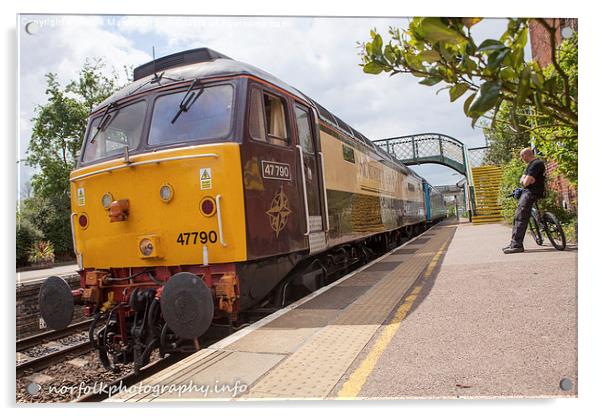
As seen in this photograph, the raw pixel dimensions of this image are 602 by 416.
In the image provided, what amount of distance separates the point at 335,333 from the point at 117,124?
2.64 meters

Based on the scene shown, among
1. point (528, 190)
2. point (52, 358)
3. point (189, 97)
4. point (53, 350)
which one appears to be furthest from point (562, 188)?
point (53, 350)

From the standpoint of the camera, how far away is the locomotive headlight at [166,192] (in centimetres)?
336

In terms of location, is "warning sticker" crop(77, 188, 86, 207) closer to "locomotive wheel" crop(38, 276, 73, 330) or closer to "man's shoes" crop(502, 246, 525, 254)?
"locomotive wheel" crop(38, 276, 73, 330)

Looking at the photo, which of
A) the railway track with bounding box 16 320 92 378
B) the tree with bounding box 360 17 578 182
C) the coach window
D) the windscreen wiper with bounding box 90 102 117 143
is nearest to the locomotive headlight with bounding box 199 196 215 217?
the coach window

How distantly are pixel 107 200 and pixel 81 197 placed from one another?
0.33m

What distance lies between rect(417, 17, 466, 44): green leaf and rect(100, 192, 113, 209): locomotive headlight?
305cm

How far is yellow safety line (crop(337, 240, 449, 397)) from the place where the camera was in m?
2.41

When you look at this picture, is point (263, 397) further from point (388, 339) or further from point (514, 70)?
point (514, 70)

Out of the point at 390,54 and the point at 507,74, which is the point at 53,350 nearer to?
the point at 390,54

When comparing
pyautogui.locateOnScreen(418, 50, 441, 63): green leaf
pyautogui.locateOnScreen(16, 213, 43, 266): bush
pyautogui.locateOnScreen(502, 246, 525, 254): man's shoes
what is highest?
pyautogui.locateOnScreen(418, 50, 441, 63): green leaf

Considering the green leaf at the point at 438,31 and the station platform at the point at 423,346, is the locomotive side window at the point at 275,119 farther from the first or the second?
the green leaf at the point at 438,31

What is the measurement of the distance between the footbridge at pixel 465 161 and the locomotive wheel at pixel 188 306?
1.83m

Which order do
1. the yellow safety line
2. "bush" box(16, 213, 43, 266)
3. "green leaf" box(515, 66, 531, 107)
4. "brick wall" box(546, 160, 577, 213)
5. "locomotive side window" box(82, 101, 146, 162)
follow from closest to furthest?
"green leaf" box(515, 66, 531, 107)
the yellow safety line
"bush" box(16, 213, 43, 266)
"brick wall" box(546, 160, 577, 213)
"locomotive side window" box(82, 101, 146, 162)

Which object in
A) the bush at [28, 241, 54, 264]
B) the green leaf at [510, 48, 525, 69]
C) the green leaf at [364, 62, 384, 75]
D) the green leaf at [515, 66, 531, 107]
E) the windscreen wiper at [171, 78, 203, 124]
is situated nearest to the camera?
the green leaf at [515, 66, 531, 107]
